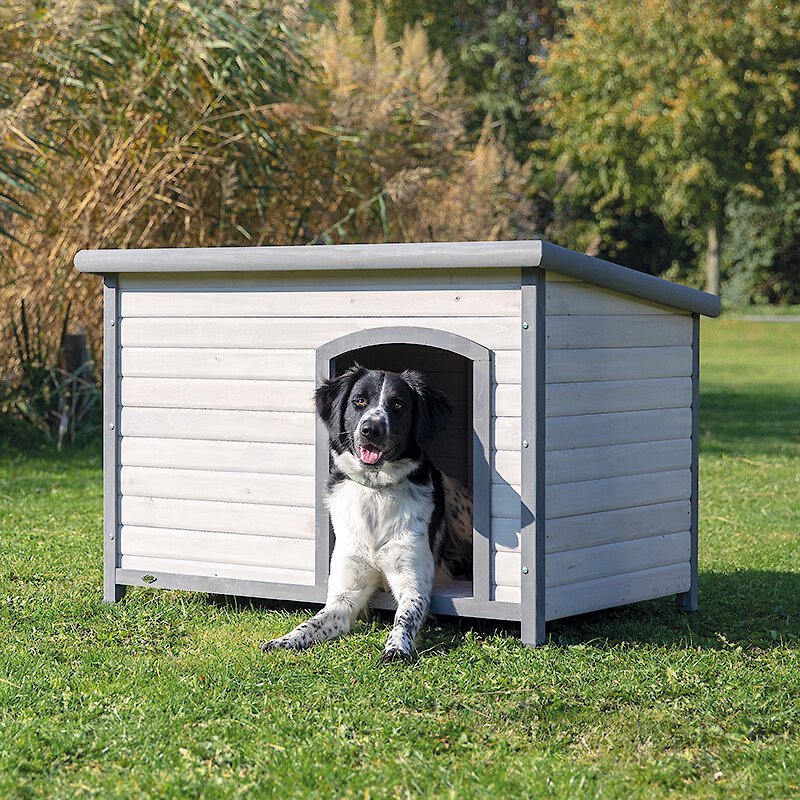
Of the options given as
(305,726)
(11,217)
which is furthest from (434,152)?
(305,726)

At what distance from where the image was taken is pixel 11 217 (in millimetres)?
10422

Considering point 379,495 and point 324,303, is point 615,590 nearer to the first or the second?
point 379,495

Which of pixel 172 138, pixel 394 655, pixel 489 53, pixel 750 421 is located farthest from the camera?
pixel 489 53

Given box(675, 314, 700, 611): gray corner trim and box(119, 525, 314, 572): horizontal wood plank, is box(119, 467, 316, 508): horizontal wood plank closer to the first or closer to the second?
box(119, 525, 314, 572): horizontal wood plank

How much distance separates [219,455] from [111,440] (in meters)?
0.56

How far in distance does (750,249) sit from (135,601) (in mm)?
35520

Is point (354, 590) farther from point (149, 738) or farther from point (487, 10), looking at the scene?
point (487, 10)

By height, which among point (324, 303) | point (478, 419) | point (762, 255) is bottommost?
point (478, 419)

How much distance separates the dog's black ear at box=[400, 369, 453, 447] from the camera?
5098 millimetres

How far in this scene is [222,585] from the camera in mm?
5523

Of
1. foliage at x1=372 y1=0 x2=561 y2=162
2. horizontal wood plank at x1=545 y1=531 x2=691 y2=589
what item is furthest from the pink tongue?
foliage at x1=372 y1=0 x2=561 y2=162

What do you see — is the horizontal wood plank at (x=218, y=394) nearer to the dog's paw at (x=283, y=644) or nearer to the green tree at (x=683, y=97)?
the dog's paw at (x=283, y=644)

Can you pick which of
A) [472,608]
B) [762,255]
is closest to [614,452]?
A: [472,608]

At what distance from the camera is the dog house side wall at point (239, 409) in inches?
201
